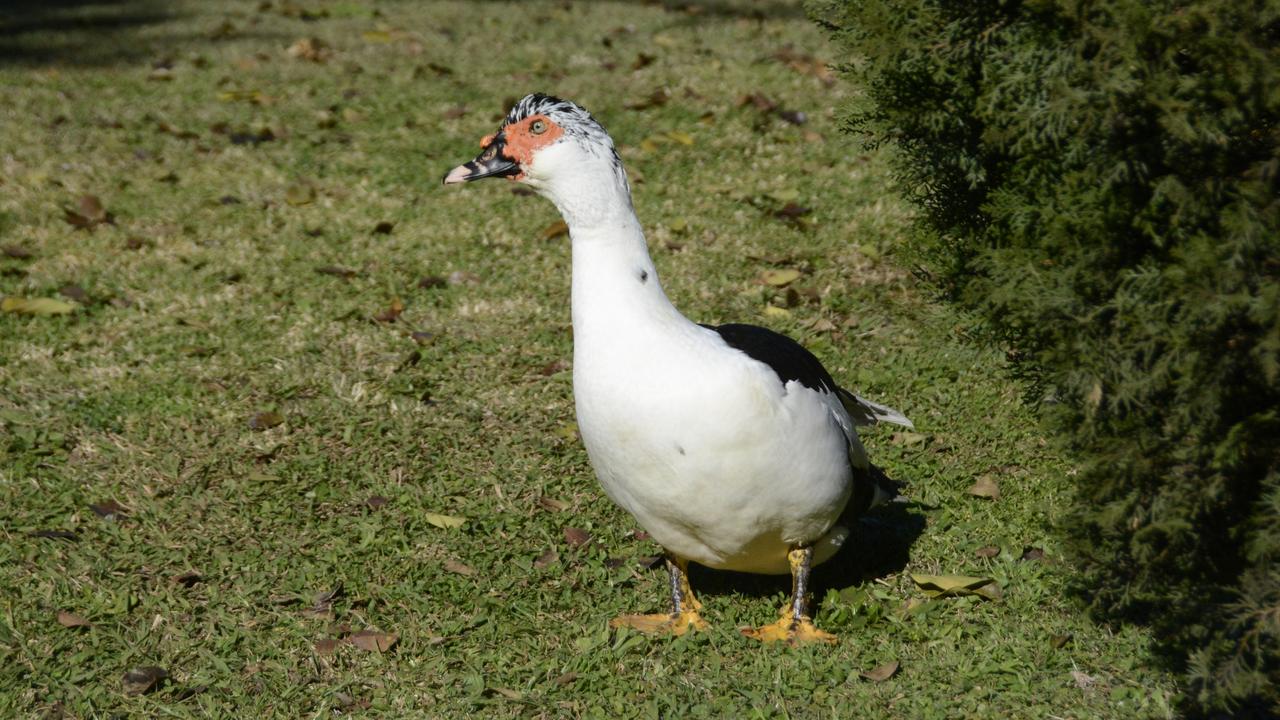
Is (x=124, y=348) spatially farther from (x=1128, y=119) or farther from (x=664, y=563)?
(x=1128, y=119)

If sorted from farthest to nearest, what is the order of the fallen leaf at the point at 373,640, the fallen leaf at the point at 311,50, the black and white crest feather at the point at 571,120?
1. the fallen leaf at the point at 311,50
2. the fallen leaf at the point at 373,640
3. the black and white crest feather at the point at 571,120

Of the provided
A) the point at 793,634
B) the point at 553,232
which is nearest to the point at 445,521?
the point at 793,634

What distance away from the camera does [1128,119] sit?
253 cm

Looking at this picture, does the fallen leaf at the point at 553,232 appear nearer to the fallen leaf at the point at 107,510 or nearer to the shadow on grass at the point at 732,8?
the fallen leaf at the point at 107,510

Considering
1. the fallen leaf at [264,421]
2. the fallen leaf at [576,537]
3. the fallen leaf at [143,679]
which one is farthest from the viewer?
the fallen leaf at [264,421]

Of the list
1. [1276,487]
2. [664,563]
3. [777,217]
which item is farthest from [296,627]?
[777,217]

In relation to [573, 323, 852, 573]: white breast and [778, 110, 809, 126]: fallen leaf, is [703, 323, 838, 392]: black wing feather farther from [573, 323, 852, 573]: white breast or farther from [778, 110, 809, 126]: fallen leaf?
[778, 110, 809, 126]: fallen leaf

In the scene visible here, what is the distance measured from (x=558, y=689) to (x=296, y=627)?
1007mm

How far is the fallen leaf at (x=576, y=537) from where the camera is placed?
4.55 meters

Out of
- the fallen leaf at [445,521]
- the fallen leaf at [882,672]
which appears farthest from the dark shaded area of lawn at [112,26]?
the fallen leaf at [882,672]

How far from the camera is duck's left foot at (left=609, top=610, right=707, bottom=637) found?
400cm

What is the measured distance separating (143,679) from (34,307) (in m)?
A: 3.18

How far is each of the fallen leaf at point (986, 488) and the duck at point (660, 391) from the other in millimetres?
1166

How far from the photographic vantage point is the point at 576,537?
458 cm
